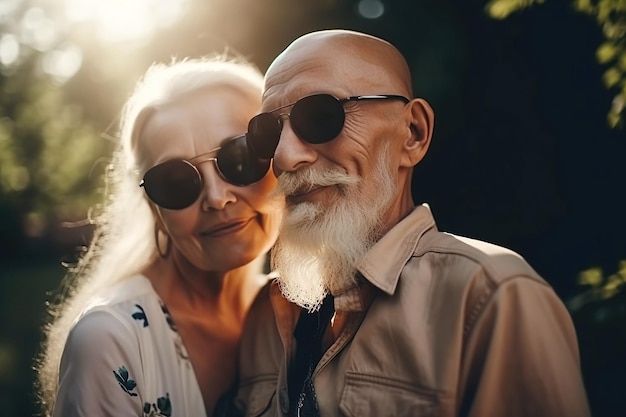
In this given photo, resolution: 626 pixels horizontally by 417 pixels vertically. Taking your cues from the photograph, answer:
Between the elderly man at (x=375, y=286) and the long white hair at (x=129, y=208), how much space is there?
549 mm

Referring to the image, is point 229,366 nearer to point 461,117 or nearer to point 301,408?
point 301,408

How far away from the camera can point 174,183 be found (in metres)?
2.68

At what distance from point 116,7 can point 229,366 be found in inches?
224

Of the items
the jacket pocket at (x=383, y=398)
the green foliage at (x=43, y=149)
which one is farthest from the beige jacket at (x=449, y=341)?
the green foliage at (x=43, y=149)

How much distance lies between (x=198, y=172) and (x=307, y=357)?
0.82 metres

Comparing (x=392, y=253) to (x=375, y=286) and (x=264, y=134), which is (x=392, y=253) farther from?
(x=264, y=134)

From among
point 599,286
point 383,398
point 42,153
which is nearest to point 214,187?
point 383,398

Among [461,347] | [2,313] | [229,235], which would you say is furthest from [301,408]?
[2,313]

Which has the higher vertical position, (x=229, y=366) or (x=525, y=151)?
(x=525, y=151)

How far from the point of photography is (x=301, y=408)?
2234 millimetres

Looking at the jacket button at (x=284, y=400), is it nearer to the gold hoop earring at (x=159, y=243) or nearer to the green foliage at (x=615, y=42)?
the gold hoop earring at (x=159, y=243)

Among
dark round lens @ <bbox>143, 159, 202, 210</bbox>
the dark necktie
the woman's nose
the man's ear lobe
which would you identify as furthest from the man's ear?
dark round lens @ <bbox>143, 159, 202, 210</bbox>

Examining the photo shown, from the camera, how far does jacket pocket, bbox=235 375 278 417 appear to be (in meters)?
2.46

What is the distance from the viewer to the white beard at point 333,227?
2242 millimetres
